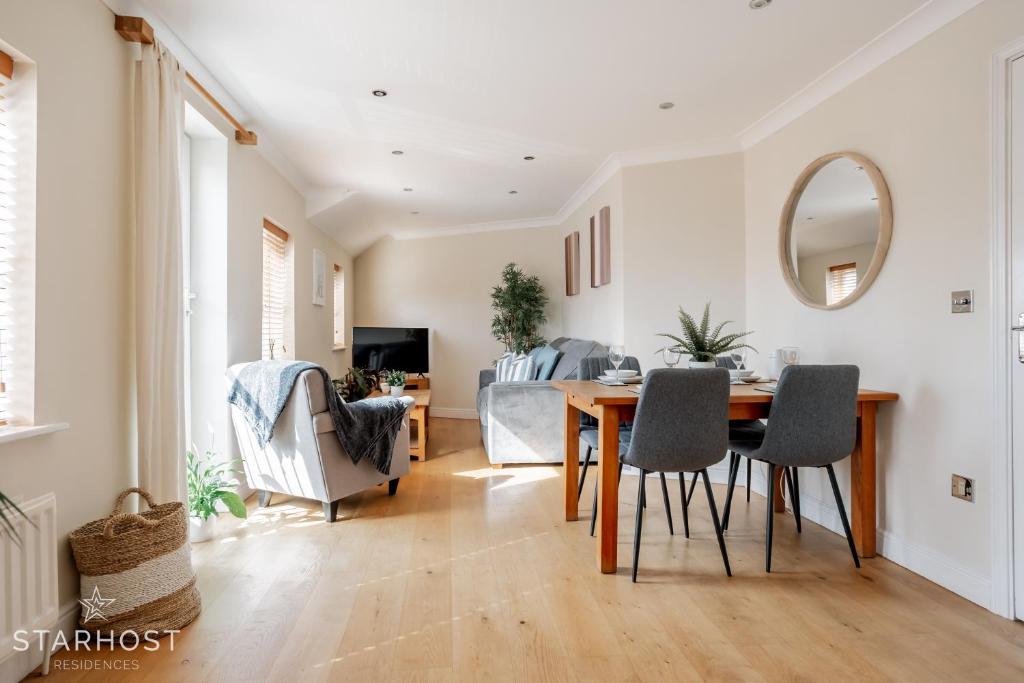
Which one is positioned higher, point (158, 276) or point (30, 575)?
point (158, 276)

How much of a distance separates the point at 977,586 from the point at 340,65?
12.0ft

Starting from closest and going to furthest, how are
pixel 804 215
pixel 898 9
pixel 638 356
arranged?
pixel 898 9 → pixel 804 215 → pixel 638 356

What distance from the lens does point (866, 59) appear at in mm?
2768

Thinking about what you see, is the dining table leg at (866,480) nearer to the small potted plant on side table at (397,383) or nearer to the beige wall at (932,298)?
the beige wall at (932,298)

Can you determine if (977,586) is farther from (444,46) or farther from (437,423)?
(437,423)

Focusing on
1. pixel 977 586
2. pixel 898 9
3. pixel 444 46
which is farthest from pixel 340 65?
pixel 977 586

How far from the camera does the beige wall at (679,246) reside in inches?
161

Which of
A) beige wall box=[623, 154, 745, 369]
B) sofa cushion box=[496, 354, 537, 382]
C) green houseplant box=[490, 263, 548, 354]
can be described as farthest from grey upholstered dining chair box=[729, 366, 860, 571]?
green houseplant box=[490, 263, 548, 354]

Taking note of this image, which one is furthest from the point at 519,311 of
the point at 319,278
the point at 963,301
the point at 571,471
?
the point at 963,301

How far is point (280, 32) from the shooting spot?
8.40 feet

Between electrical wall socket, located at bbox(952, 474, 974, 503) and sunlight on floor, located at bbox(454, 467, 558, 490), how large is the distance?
2427 mm

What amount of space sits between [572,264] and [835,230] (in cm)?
331

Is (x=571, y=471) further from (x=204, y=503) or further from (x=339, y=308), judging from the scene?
(x=339, y=308)

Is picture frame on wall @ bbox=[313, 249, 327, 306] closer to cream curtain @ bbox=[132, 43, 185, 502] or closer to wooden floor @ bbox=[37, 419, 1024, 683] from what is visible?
wooden floor @ bbox=[37, 419, 1024, 683]
